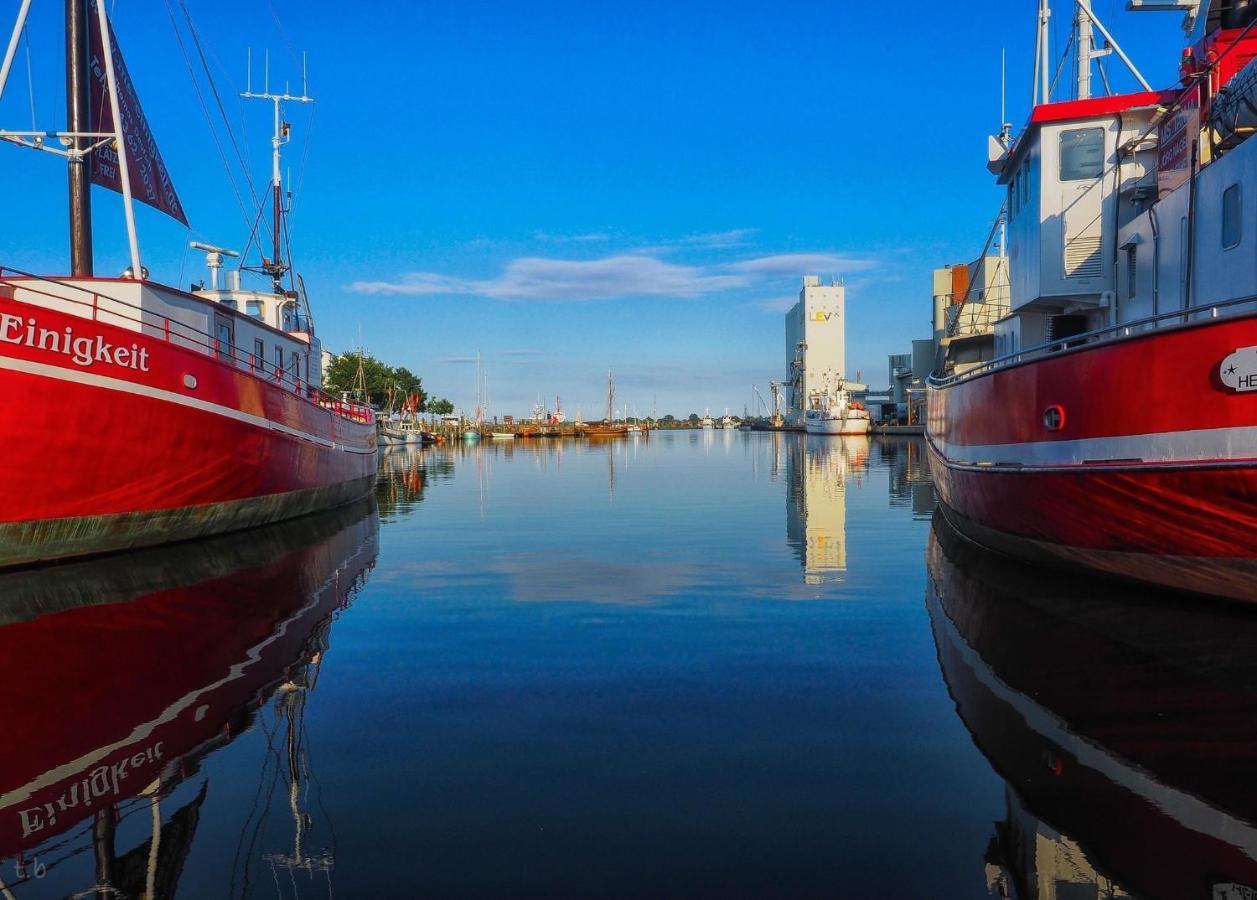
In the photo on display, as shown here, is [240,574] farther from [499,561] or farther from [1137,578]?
[1137,578]

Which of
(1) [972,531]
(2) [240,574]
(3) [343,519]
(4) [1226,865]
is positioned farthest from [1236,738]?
(3) [343,519]

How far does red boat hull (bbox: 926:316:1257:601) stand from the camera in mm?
7102

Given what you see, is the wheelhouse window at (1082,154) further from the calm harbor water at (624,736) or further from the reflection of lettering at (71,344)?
the reflection of lettering at (71,344)

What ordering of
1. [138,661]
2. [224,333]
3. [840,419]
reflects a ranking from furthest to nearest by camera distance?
[840,419], [224,333], [138,661]

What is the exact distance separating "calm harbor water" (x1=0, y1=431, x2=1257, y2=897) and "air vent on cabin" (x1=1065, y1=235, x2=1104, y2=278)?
17.1 ft

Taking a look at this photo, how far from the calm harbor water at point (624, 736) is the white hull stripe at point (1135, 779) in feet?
0.07

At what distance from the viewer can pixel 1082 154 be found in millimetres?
12641

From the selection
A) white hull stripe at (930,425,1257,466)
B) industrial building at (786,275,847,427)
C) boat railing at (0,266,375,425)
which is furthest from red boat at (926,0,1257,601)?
industrial building at (786,275,847,427)

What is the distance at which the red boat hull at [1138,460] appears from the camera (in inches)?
280

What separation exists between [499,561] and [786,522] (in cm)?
553

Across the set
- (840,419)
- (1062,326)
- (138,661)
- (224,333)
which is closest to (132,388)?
(224,333)

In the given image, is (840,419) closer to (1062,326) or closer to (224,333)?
(1062,326)

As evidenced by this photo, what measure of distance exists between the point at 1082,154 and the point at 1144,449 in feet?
22.5

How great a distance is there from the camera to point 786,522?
14523 mm
